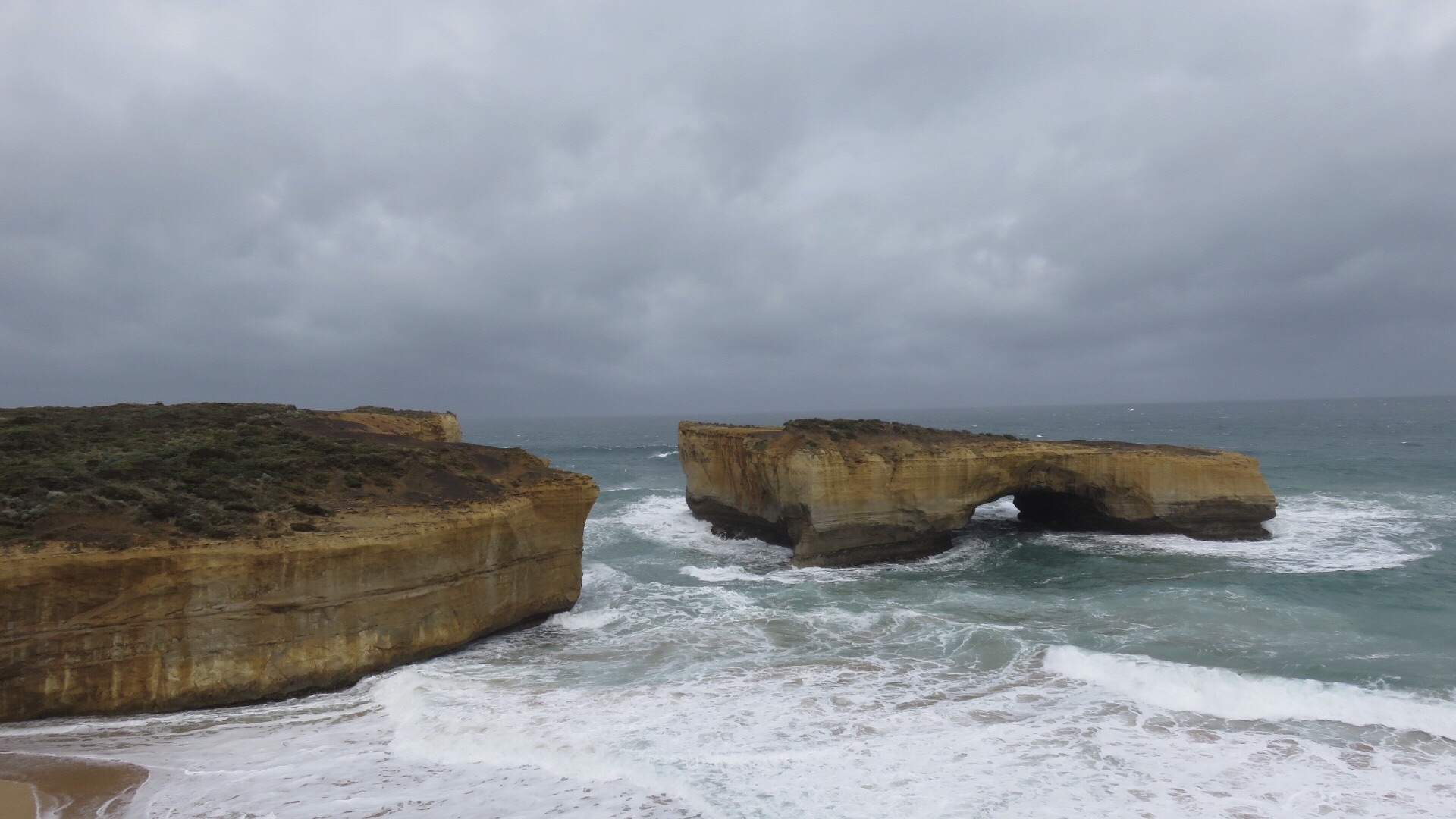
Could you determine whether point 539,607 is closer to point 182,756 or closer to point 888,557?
point 182,756

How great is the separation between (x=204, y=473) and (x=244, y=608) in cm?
339

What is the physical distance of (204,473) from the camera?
39.2 ft

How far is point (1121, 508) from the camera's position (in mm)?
22234

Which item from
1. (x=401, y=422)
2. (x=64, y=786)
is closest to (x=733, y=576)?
(x=401, y=422)

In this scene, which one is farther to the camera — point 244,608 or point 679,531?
point 679,531

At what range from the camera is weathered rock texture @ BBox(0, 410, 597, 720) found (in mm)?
8891

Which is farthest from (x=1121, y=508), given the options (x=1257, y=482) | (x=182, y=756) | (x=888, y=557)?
(x=182, y=756)

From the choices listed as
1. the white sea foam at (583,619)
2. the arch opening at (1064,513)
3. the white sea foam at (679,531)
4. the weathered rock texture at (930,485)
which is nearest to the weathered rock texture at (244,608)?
the white sea foam at (583,619)

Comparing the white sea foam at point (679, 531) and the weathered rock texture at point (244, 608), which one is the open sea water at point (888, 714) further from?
the white sea foam at point (679, 531)

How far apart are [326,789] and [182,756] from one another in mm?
2098

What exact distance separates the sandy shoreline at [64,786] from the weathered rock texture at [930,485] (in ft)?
47.9

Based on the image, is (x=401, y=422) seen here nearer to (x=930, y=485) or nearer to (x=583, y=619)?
(x=583, y=619)

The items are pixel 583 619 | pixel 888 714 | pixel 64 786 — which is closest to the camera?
pixel 64 786

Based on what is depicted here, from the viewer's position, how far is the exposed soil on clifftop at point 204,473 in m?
9.91
